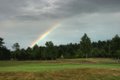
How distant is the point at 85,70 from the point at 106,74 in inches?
103

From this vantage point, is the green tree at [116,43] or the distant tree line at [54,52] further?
the green tree at [116,43]

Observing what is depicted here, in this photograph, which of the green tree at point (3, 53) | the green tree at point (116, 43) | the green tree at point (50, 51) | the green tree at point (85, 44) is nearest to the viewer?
the green tree at point (85, 44)

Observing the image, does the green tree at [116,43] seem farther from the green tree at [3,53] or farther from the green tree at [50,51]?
the green tree at [3,53]

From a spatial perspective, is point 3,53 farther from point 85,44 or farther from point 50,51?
point 85,44

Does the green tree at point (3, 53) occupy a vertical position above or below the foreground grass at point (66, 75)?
above

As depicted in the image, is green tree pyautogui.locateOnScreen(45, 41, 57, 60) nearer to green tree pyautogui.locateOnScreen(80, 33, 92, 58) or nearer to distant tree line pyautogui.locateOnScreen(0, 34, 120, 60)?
distant tree line pyautogui.locateOnScreen(0, 34, 120, 60)

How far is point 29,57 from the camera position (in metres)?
130

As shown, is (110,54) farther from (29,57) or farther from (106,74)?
(106,74)

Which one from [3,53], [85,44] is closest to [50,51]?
[85,44]

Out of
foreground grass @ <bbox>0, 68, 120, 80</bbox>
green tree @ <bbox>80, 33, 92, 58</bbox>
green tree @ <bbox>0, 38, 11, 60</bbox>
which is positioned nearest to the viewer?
foreground grass @ <bbox>0, 68, 120, 80</bbox>

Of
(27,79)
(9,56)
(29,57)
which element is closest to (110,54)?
(29,57)

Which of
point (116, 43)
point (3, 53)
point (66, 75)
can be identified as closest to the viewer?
point (66, 75)

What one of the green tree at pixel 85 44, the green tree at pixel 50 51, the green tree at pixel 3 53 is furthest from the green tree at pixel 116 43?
the green tree at pixel 3 53

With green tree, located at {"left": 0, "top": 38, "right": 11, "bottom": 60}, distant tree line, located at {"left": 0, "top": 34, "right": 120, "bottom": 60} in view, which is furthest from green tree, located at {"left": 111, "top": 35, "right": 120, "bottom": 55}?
green tree, located at {"left": 0, "top": 38, "right": 11, "bottom": 60}
